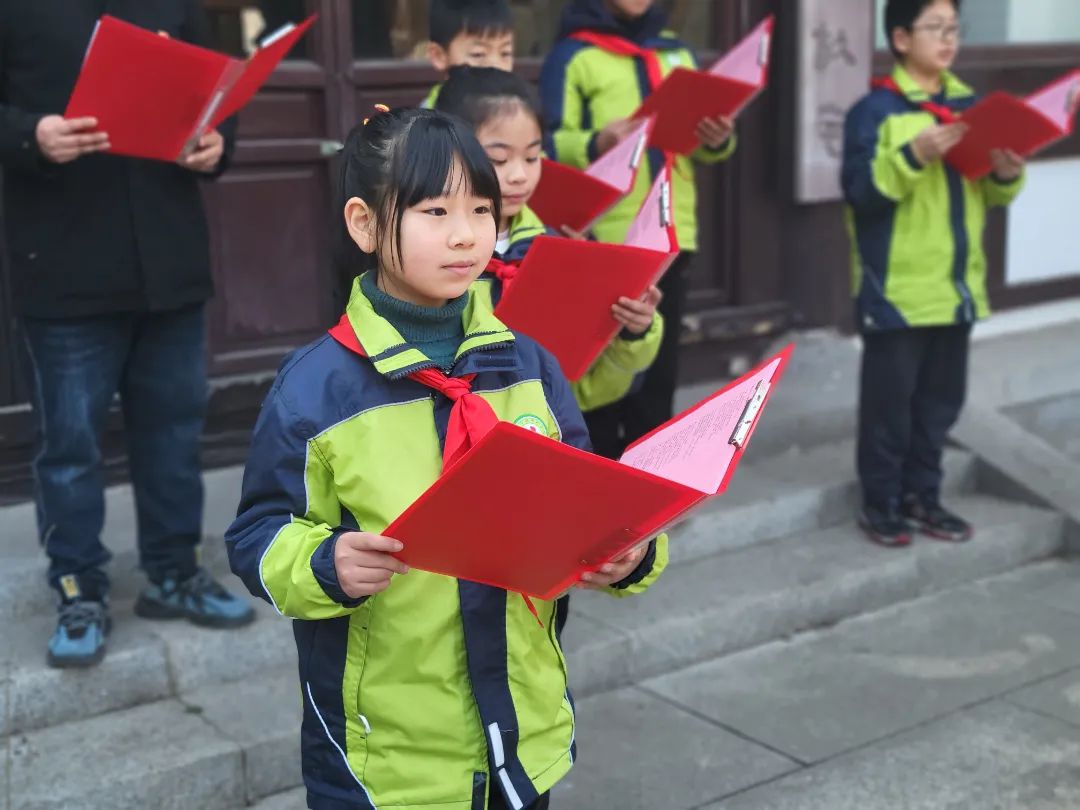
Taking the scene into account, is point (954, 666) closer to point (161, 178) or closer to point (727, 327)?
point (727, 327)

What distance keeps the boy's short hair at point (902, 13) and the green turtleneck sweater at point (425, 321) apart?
2.78 meters

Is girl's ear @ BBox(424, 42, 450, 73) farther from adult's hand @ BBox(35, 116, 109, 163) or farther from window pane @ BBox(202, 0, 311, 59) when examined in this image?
window pane @ BBox(202, 0, 311, 59)

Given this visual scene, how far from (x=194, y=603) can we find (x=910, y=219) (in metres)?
2.40

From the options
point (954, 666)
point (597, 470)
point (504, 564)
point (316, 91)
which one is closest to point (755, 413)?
point (597, 470)

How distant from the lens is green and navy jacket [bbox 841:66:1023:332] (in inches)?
171

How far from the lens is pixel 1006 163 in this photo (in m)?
4.32

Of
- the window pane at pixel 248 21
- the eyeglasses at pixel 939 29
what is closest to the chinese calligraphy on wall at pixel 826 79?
the eyeglasses at pixel 939 29

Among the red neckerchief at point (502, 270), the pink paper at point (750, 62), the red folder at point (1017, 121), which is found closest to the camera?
the red neckerchief at point (502, 270)

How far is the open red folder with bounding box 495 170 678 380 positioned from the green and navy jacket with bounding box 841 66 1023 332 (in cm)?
173

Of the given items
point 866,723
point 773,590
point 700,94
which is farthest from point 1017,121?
point 866,723

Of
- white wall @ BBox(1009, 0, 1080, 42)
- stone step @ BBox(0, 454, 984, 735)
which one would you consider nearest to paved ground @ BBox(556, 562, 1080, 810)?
stone step @ BBox(0, 454, 984, 735)

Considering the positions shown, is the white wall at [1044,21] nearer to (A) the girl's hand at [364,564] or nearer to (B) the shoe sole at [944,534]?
(B) the shoe sole at [944,534]

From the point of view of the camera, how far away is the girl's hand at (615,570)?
1.91 meters

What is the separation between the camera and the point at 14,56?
3258mm
